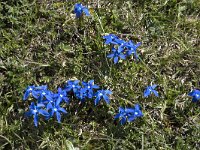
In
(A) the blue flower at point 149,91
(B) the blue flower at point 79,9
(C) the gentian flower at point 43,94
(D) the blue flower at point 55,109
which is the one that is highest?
(B) the blue flower at point 79,9

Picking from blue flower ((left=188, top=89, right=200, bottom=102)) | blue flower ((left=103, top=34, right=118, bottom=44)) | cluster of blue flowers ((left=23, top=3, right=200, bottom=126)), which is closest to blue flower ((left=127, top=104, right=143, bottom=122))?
cluster of blue flowers ((left=23, top=3, right=200, bottom=126))

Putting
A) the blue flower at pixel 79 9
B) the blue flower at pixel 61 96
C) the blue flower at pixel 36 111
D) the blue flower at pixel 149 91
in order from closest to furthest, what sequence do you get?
the blue flower at pixel 36 111
the blue flower at pixel 61 96
the blue flower at pixel 149 91
the blue flower at pixel 79 9

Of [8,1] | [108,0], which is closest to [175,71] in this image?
[108,0]

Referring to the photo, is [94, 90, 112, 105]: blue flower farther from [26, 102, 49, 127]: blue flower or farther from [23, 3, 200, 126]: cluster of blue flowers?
[26, 102, 49, 127]: blue flower

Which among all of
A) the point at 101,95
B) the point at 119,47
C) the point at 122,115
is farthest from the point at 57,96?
the point at 119,47

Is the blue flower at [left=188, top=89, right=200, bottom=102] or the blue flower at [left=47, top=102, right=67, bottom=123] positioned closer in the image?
the blue flower at [left=47, top=102, right=67, bottom=123]

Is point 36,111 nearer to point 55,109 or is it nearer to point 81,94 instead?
point 55,109

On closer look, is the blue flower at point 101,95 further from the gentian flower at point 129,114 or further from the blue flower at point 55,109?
the blue flower at point 55,109

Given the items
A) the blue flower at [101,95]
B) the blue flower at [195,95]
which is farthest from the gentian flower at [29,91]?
the blue flower at [195,95]
